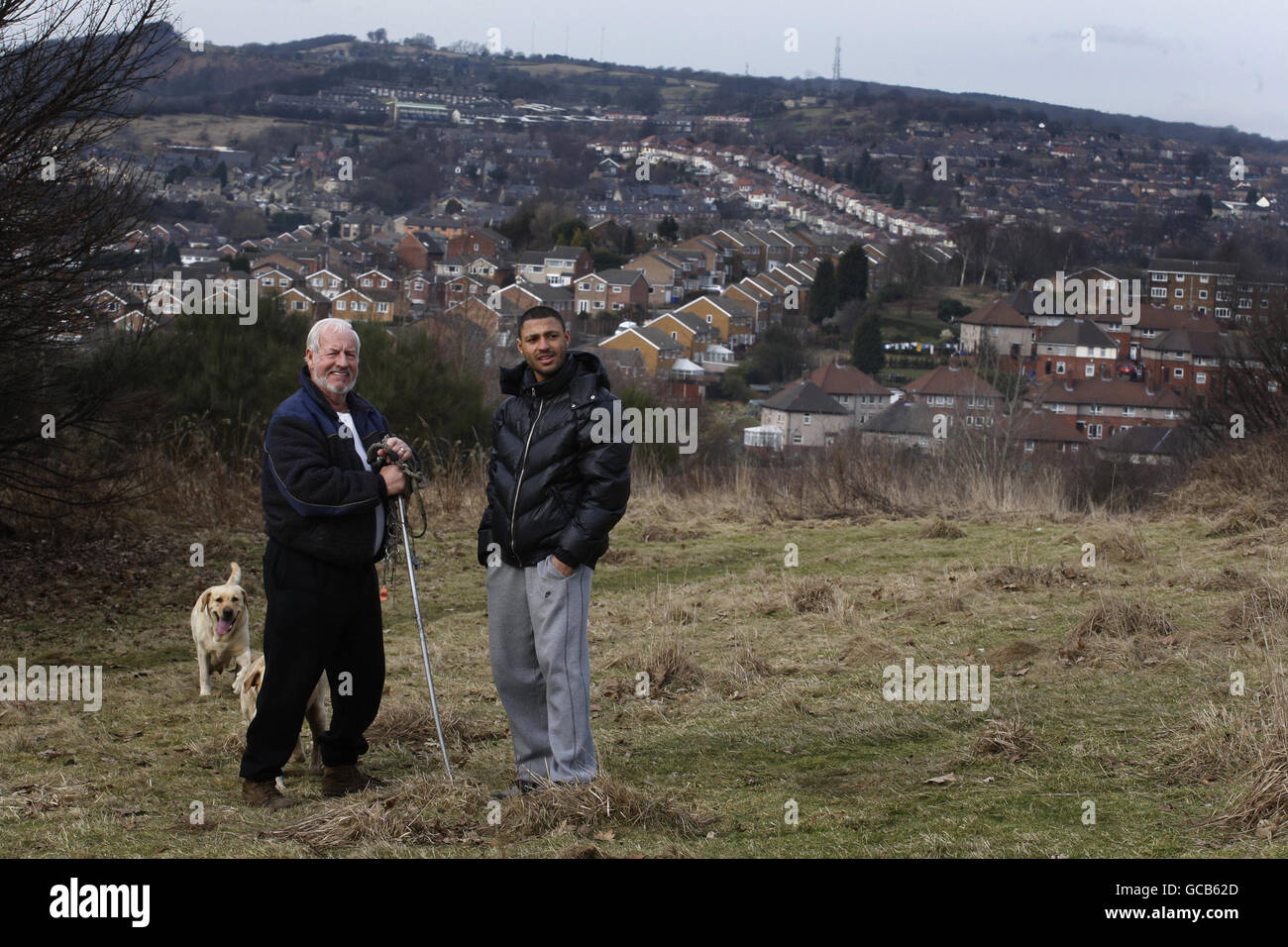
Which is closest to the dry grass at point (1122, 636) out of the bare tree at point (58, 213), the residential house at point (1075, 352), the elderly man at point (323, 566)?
the elderly man at point (323, 566)

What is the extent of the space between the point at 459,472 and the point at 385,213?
416 feet

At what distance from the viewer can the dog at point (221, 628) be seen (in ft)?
25.2

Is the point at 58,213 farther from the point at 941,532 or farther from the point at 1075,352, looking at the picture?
the point at 1075,352

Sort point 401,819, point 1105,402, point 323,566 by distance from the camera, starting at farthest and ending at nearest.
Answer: point 1105,402
point 323,566
point 401,819

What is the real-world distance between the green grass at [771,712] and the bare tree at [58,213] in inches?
58.4

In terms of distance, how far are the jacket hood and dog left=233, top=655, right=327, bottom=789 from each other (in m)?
1.59

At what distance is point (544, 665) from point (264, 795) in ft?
→ 4.12

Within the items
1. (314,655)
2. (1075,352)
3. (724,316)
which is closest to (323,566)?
(314,655)

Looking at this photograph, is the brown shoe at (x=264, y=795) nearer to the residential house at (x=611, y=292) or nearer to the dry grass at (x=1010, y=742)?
the dry grass at (x=1010, y=742)

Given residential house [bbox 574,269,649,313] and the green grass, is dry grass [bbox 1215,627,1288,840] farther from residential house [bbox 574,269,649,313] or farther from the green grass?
residential house [bbox 574,269,649,313]

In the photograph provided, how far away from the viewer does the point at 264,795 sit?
5387mm

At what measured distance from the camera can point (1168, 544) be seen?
11305 mm

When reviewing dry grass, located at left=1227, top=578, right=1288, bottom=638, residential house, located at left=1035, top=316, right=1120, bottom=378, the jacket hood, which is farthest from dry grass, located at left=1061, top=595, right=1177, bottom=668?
residential house, located at left=1035, top=316, right=1120, bottom=378
